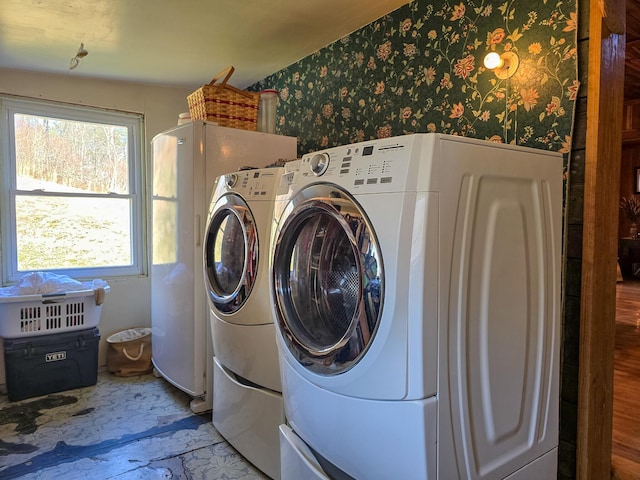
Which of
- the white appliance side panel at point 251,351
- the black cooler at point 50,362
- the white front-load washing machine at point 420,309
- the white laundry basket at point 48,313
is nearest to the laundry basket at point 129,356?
the black cooler at point 50,362

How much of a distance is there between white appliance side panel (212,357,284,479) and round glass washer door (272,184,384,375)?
0.56 meters

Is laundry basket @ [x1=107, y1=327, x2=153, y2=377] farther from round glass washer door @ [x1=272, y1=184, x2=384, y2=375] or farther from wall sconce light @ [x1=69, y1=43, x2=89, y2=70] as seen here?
round glass washer door @ [x1=272, y1=184, x2=384, y2=375]

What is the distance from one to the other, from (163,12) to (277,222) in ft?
4.79

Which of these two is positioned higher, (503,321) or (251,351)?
(503,321)

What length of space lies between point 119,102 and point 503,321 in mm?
3234

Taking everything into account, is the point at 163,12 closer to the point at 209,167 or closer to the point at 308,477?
the point at 209,167

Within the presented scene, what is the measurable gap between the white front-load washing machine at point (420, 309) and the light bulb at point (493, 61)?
0.56m

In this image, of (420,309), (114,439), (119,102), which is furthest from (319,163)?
(119,102)

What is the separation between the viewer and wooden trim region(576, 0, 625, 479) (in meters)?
1.47

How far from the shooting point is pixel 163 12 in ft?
7.23

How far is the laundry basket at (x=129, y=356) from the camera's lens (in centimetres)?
313

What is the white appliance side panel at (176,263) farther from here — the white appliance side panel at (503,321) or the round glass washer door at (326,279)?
the white appliance side panel at (503,321)

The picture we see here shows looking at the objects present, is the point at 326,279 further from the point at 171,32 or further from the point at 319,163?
the point at 171,32

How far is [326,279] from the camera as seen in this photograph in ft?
4.53
